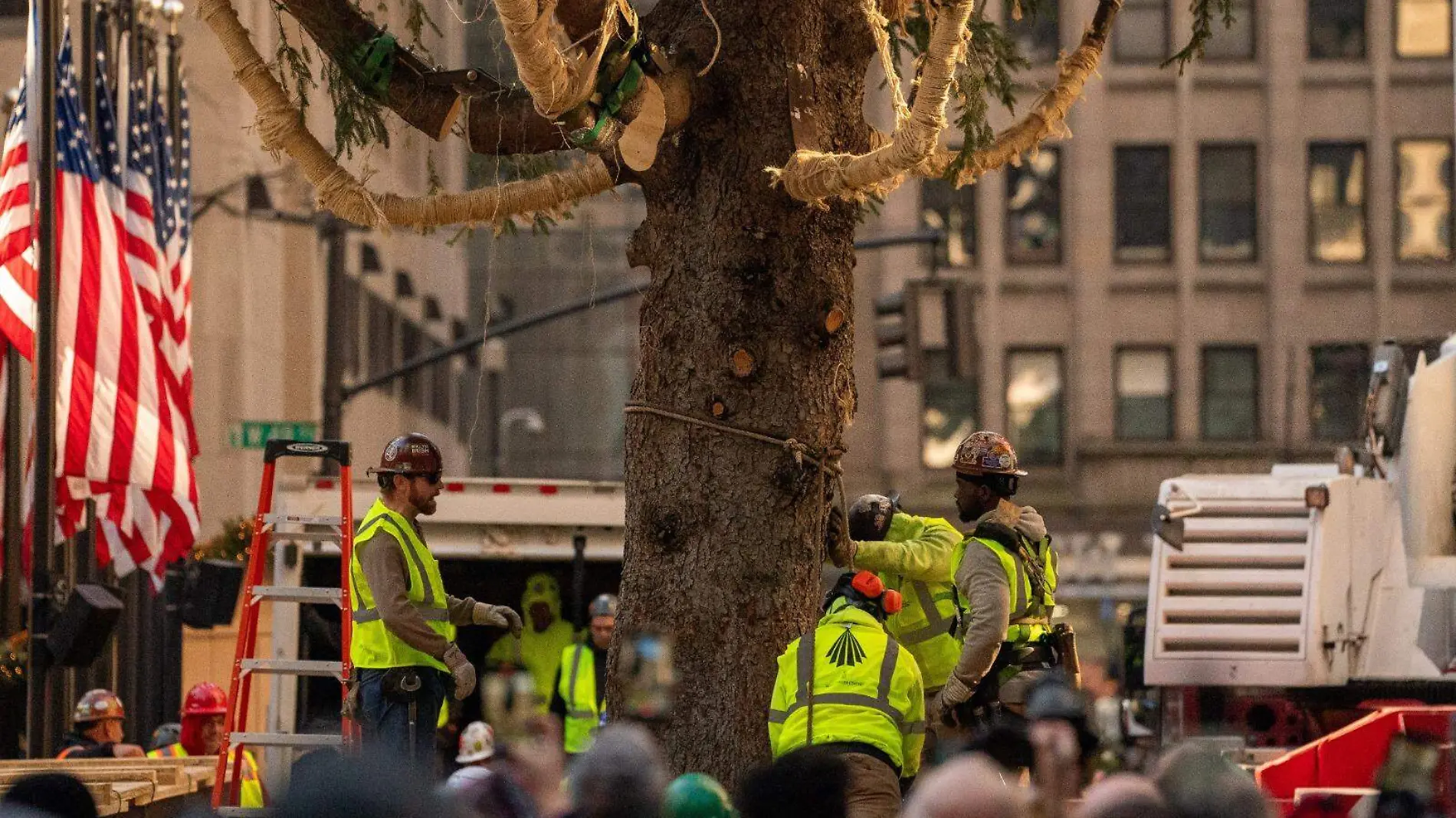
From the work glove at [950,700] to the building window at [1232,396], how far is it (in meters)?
30.3

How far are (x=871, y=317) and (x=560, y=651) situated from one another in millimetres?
24219

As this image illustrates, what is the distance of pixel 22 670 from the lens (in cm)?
1489

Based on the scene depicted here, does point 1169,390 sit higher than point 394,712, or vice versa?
point 1169,390

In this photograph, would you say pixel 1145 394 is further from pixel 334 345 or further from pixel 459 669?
pixel 459 669

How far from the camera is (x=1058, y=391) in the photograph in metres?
39.2

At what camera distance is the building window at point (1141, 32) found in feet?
127

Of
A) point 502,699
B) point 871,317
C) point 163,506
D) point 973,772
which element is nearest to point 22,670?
point 163,506

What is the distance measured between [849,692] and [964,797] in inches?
160

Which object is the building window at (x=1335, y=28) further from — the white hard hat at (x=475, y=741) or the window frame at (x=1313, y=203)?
the white hard hat at (x=475, y=741)

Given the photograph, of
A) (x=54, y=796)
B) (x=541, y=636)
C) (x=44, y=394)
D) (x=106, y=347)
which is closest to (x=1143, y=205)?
(x=541, y=636)

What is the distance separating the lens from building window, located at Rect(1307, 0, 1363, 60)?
38.8m

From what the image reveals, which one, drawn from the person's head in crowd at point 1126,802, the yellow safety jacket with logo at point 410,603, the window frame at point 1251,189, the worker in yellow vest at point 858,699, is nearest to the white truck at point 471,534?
the yellow safety jacket with logo at point 410,603

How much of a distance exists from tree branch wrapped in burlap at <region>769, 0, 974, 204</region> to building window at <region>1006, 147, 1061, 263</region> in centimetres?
3046

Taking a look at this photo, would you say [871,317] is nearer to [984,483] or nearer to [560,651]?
[560,651]
